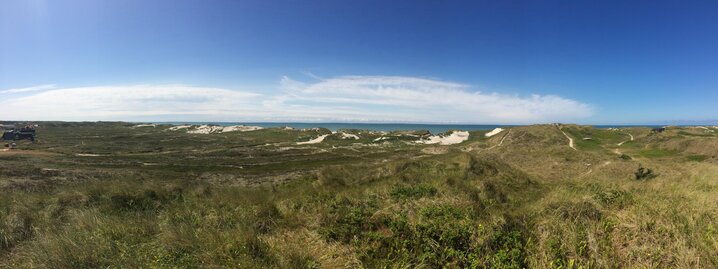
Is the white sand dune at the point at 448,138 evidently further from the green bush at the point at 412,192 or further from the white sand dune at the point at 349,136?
the green bush at the point at 412,192

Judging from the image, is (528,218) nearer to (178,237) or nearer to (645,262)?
(645,262)


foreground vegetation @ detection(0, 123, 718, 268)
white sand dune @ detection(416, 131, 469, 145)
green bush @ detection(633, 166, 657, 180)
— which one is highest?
foreground vegetation @ detection(0, 123, 718, 268)

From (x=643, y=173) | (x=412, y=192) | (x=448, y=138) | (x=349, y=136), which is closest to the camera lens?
(x=412, y=192)

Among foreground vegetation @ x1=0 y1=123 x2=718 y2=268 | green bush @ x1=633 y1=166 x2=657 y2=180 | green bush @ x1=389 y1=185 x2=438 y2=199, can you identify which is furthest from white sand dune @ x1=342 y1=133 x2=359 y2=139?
green bush @ x1=389 y1=185 x2=438 y2=199

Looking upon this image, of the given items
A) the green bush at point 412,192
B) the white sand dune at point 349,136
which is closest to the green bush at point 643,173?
the green bush at point 412,192

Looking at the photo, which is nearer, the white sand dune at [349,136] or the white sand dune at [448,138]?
the white sand dune at [448,138]

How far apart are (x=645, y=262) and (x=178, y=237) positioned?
28.8ft

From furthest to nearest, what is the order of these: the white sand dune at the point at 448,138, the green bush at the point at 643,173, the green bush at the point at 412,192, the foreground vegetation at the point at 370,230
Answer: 1. the white sand dune at the point at 448,138
2. the green bush at the point at 643,173
3. the green bush at the point at 412,192
4. the foreground vegetation at the point at 370,230

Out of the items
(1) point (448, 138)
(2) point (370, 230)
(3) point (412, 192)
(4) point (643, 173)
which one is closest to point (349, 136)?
(1) point (448, 138)

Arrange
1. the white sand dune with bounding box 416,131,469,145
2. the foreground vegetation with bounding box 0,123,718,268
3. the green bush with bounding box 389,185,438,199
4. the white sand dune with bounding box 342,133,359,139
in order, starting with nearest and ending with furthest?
the foreground vegetation with bounding box 0,123,718,268 < the green bush with bounding box 389,185,438,199 < the white sand dune with bounding box 416,131,469,145 < the white sand dune with bounding box 342,133,359,139

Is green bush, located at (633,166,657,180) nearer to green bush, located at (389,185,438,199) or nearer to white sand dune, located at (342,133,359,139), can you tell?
green bush, located at (389,185,438,199)

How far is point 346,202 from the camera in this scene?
→ 33.5ft

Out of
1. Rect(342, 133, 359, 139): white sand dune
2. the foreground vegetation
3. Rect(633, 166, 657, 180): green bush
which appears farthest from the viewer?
Rect(342, 133, 359, 139): white sand dune

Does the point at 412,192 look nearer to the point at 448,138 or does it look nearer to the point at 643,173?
the point at 643,173
